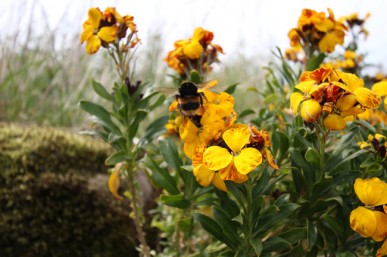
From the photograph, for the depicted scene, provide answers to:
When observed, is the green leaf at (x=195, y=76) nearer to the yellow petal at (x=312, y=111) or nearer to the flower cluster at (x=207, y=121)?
the flower cluster at (x=207, y=121)

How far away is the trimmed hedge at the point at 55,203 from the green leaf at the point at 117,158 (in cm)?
73

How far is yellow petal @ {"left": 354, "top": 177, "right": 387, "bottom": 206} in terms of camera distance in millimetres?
1396

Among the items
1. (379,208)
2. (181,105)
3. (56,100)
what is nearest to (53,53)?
(56,100)

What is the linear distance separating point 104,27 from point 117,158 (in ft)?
1.69

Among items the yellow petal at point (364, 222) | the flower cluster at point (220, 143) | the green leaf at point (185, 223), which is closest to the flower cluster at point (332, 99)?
the flower cluster at point (220, 143)

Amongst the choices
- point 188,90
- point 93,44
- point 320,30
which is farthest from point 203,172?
point 320,30

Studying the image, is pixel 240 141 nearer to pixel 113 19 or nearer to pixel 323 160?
pixel 323 160

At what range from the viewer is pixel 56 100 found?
513 centimetres

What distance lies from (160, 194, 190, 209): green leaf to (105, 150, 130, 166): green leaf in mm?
340

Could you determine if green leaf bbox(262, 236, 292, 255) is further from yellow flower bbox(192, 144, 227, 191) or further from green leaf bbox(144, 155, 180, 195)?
green leaf bbox(144, 155, 180, 195)

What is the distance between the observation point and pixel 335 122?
1.35 meters

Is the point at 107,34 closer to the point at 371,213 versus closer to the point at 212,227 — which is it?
the point at 212,227

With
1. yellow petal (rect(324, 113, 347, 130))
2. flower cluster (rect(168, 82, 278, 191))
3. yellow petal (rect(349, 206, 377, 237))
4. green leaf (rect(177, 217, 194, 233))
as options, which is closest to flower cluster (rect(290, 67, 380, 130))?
yellow petal (rect(324, 113, 347, 130))

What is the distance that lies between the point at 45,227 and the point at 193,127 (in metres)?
1.36
